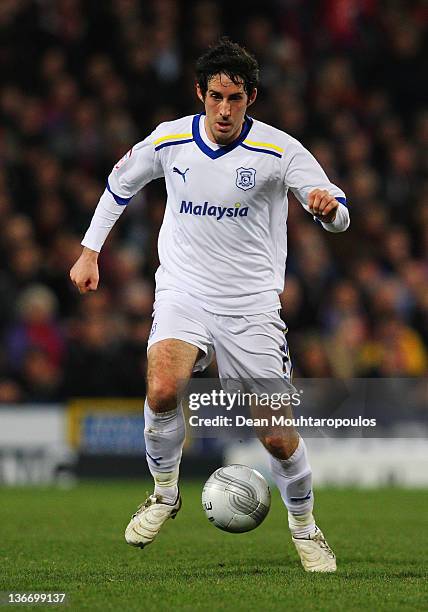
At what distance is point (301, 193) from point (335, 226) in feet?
0.88

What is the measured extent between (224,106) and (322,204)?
741 mm

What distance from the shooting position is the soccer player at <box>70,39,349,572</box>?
633cm

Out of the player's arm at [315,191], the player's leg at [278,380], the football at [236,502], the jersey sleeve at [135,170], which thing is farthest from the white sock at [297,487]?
the jersey sleeve at [135,170]

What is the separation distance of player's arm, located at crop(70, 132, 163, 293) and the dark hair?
1.38 ft

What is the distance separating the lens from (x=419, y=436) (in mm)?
13047

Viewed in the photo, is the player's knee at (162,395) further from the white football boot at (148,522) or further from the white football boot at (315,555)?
the white football boot at (315,555)

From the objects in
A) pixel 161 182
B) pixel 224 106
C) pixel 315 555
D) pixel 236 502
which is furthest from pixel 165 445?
pixel 161 182

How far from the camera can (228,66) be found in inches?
249

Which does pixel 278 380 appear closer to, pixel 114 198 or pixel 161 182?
pixel 114 198

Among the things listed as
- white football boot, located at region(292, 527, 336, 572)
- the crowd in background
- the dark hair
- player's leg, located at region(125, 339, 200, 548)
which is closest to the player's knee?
player's leg, located at region(125, 339, 200, 548)

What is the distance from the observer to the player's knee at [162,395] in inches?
246

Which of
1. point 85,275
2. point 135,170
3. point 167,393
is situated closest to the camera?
point 167,393

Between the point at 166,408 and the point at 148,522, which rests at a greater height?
the point at 166,408

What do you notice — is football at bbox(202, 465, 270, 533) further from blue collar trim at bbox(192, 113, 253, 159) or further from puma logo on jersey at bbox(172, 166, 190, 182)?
blue collar trim at bbox(192, 113, 253, 159)
